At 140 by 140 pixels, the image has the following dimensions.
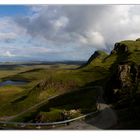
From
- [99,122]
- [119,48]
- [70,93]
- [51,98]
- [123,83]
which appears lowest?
[99,122]

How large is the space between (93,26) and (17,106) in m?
24.7

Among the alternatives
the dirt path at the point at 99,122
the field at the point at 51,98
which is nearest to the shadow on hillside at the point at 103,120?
the dirt path at the point at 99,122

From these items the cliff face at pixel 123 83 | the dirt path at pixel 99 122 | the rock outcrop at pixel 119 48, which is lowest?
the dirt path at pixel 99 122

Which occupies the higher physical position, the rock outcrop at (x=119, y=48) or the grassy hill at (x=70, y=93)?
the rock outcrop at (x=119, y=48)

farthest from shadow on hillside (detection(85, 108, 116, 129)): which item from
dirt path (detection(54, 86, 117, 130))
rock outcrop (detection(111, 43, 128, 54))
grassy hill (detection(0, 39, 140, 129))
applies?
rock outcrop (detection(111, 43, 128, 54))

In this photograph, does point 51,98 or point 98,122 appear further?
point 51,98

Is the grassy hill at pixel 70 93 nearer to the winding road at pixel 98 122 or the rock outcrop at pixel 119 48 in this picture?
the rock outcrop at pixel 119 48

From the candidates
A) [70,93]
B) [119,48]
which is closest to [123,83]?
[70,93]

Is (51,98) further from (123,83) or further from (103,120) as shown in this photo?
(103,120)

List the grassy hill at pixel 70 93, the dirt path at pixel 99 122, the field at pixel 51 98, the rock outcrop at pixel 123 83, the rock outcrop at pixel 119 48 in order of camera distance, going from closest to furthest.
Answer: the dirt path at pixel 99 122
the grassy hill at pixel 70 93
the field at pixel 51 98
the rock outcrop at pixel 123 83
the rock outcrop at pixel 119 48

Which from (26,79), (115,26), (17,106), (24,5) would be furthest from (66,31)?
(26,79)

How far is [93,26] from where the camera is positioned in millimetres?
73375

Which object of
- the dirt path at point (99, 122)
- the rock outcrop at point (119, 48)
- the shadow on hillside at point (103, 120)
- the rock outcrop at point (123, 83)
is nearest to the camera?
the dirt path at point (99, 122)

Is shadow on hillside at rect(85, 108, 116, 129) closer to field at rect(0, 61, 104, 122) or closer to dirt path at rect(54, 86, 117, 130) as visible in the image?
dirt path at rect(54, 86, 117, 130)
